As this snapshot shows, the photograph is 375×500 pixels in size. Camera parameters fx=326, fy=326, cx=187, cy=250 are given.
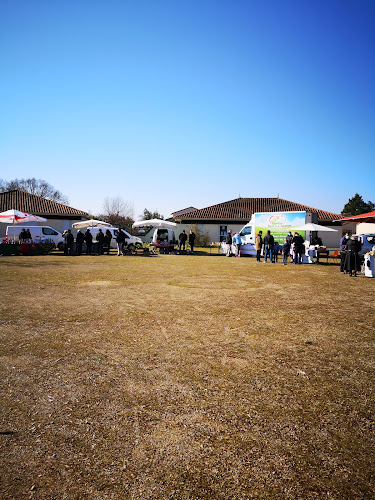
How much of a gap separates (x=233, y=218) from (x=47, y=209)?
21107mm

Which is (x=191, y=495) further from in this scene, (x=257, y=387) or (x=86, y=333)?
(x=86, y=333)

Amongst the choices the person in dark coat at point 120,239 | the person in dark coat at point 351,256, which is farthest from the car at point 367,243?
the person in dark coat at point 120,239

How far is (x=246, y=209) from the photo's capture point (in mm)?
40344

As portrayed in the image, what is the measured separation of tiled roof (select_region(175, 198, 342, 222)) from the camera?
38.7 meters

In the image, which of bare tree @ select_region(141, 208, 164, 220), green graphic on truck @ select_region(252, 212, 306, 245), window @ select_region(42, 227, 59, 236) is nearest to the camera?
green graphic on truck @ select_region(252, 212, 306, 245)

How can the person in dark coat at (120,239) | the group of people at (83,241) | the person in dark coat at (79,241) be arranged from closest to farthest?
the person in dark coat at (120,239)
the group of people at (83,241)
the person in dark coat at (79,241)

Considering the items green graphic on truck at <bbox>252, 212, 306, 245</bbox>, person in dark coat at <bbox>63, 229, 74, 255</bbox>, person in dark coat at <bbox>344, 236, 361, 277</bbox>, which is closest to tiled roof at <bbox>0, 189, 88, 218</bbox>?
person in dark coat at <bbox>63, 229, 74, 255</bbox>

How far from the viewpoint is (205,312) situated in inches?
262

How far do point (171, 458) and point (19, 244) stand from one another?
764 inches

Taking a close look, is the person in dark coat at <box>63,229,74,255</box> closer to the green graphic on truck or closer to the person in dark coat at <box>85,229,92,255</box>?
the person in dark coat at <box>85,229,92,255</box>

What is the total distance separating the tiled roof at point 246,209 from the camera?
1523 inches

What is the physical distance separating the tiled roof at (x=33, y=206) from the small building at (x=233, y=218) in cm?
1280

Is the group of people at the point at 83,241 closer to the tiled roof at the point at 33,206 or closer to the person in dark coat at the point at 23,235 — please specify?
the person in dark coat at the point at 23,235

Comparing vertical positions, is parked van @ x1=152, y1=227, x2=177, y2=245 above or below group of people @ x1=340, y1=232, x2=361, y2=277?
above
